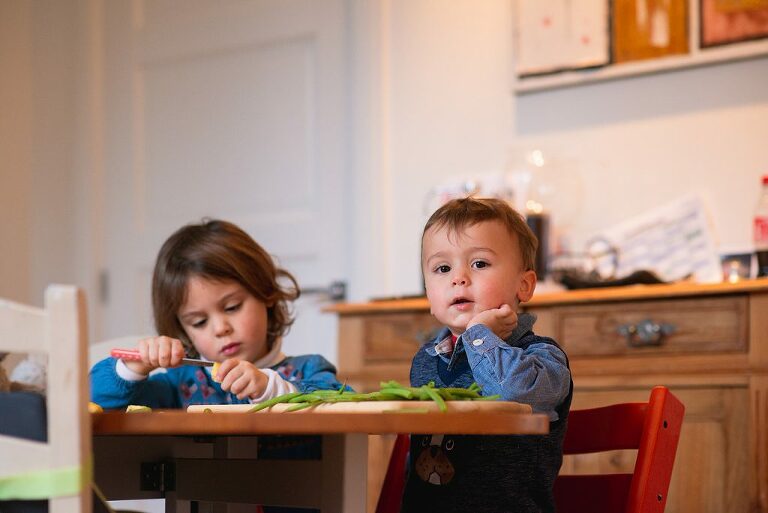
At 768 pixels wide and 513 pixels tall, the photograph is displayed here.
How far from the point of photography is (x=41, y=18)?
4.23 m

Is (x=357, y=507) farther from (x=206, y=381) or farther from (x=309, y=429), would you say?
(x=206, y=381)

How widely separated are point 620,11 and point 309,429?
2.33m

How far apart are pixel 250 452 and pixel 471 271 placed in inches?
17.3

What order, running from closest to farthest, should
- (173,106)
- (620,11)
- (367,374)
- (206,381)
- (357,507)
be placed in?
(357,507)
(206,381)
(367,374)
(620,11)
(173,106)

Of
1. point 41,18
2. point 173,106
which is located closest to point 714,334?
point 173,106

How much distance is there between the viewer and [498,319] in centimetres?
144

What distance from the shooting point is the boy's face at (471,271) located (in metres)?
1.48

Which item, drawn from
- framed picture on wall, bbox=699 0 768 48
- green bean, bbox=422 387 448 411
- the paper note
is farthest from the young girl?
framed picture on wall, bbox=699 0 768 48

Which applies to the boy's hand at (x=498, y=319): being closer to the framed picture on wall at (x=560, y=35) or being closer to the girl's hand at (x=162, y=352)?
the girl's hand at (x=162, y=352)

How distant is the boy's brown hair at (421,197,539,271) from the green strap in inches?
26.8

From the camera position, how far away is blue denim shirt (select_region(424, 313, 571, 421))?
1.32 meters

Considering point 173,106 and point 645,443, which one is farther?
point 173,106

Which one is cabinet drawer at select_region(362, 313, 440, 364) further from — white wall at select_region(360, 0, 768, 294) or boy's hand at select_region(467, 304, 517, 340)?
boy's hand at select_region(467, 304, 517, 340)

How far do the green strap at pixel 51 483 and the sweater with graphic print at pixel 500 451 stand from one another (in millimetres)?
545
